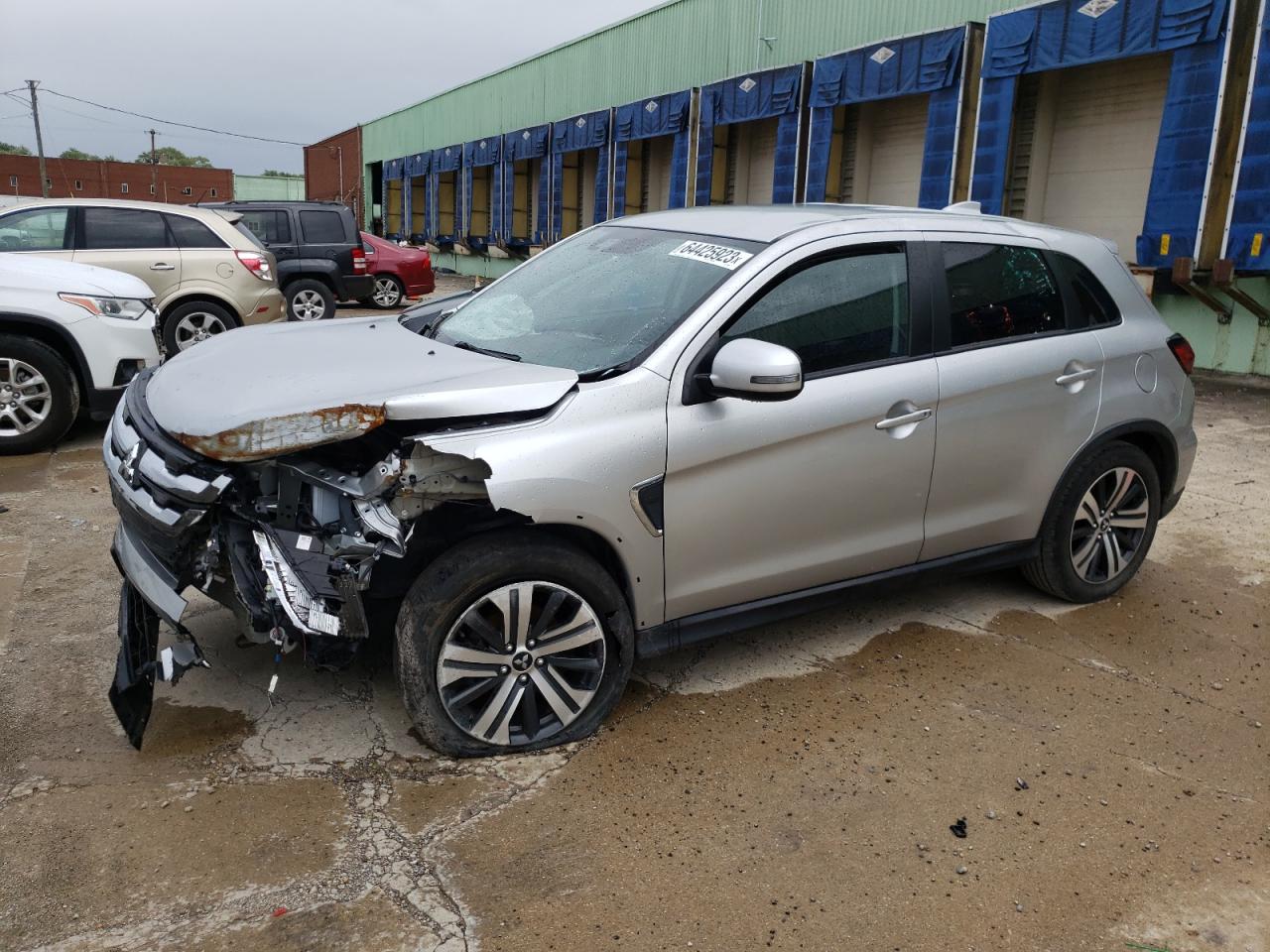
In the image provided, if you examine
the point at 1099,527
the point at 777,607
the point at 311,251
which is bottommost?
the point at 777,607

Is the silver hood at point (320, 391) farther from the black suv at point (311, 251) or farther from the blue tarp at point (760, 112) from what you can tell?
the blue tarp at point (760, 112)

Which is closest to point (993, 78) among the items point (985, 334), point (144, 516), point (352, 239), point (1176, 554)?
point (352, 239)

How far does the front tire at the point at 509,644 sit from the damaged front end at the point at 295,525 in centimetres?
16

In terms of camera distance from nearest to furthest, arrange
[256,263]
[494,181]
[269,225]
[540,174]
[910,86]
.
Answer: [256,263]
[269,225]
[910,86]
[540,174]
[494,181]

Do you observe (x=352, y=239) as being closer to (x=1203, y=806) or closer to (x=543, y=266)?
(x=543, y=266)

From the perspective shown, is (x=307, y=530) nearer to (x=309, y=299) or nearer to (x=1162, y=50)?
(x=1162, y=50)

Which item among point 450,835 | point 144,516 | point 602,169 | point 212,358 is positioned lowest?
point 450,835

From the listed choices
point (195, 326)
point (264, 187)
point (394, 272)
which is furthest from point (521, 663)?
point (264, 187)

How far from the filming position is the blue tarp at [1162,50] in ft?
36.2

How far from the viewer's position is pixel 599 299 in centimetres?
379

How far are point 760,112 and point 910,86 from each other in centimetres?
409

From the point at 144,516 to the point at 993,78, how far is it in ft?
44.4

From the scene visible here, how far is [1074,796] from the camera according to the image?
125 inches

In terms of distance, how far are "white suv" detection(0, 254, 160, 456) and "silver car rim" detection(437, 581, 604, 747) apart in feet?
16.4
